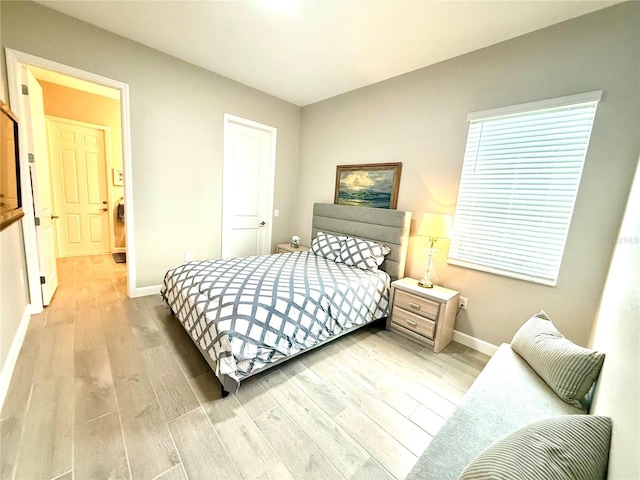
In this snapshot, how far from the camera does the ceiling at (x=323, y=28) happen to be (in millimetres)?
1873

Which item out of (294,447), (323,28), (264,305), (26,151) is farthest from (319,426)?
(26,151)

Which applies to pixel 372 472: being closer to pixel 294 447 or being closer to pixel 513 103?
pixel 294 447

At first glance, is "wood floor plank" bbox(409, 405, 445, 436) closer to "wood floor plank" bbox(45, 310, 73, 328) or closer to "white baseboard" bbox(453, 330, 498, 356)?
"white baseboard" bbox(453, 330, 498, 356)

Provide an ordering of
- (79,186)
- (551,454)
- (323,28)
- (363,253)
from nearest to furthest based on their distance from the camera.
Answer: (551,454) < (323,28) < (363,253) < (79,186)

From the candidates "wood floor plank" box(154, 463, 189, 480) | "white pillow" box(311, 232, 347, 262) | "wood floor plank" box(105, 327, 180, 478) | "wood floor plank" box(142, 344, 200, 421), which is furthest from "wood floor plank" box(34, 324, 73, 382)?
"white pillow" box(311, 232, 347, 262)

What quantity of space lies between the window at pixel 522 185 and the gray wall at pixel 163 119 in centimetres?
285

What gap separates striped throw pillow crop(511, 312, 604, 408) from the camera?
115cm

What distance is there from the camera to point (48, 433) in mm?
1310

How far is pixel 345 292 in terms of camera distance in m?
2.22

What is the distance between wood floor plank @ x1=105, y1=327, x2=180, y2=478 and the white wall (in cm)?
166

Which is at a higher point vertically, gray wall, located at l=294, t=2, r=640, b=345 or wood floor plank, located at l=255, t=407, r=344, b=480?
gray wall, located at l=294, t=2, r=640, b=345

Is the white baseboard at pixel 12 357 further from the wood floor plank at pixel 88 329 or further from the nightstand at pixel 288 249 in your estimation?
the nightstand at pixel 288 249

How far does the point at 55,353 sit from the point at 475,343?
350cm

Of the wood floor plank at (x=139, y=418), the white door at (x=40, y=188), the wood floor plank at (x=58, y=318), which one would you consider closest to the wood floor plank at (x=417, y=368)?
the wood floor plank at (x=139, y=418)
